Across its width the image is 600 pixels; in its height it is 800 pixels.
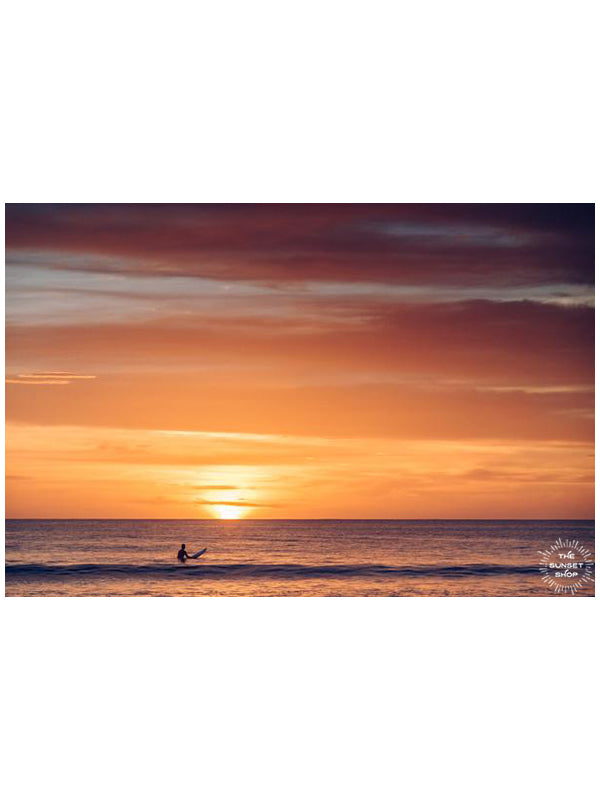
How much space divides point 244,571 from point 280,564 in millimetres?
378

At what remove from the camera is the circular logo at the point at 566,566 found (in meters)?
6.52

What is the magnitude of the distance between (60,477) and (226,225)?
217 cm

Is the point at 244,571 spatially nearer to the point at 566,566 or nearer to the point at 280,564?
the point at 280,564

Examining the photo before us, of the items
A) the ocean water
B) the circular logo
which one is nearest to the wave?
the ocean water

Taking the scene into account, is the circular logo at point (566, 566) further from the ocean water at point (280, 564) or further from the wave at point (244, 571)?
the wave at point (244, 571)

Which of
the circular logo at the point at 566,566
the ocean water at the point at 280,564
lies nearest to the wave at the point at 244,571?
the ocean water at the point at 280,564

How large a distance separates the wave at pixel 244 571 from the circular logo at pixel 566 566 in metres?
0.76

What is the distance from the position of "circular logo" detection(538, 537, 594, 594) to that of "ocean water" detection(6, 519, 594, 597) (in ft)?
0.16

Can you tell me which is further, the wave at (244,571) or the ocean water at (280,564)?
the wave at (244,571)

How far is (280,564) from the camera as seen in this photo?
1001 centimetres

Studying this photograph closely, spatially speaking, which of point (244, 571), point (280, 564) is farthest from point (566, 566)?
point (244, 571)
